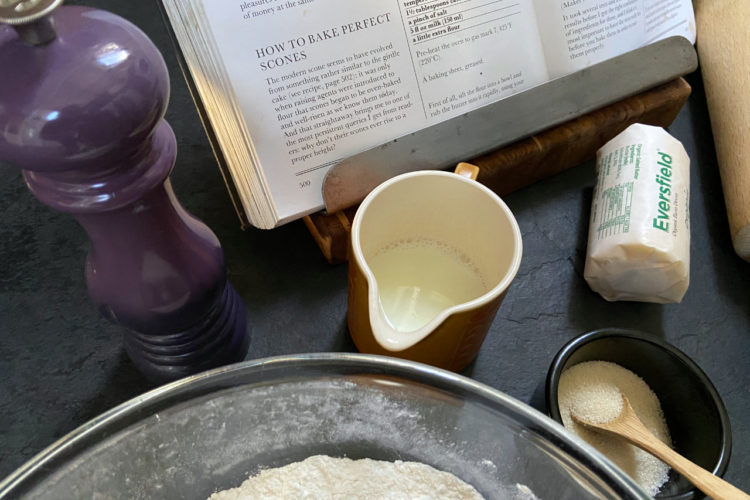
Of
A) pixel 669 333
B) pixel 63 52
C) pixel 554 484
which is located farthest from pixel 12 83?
pixel 669 333

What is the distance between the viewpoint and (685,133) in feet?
1.98

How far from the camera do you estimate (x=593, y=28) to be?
0.54 metres

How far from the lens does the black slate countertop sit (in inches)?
16.6

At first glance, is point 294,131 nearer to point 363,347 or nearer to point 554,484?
point 363,347

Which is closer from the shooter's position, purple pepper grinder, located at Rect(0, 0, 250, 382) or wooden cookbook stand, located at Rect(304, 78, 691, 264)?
purple pepper grinder, located at Rect(0, 0, 250, 382)

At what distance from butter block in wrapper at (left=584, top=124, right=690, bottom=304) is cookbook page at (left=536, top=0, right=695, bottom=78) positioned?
89 millimetres

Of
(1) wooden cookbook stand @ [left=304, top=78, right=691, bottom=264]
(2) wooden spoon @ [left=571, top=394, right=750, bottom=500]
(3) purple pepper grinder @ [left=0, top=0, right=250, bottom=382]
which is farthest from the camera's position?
(1) wooden cookbook stand @ [left=304, top=78, right=691, bottom=264]

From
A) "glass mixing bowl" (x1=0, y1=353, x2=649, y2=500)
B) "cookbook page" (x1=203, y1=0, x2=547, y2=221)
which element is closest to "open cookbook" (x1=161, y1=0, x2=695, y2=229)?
"cookbook page" (x1=203, y1=0, x2=547, y2=221)

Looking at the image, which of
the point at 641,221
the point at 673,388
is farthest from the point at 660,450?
the point at 641,221

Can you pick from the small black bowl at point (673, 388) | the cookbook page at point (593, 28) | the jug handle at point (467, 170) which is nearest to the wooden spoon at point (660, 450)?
the small black bowl at point (673, 388)

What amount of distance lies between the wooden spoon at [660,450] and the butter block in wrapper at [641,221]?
9cm

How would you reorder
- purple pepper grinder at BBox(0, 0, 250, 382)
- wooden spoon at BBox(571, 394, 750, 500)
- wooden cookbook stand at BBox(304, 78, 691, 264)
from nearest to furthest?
1. purple pepper grinder at BBox(0, 0, 250, 382)
2. wooden spoon at BBox(571, 394, 750, 500)
3. wooden cookbook stand at BBox(304, 78, 691, 264)

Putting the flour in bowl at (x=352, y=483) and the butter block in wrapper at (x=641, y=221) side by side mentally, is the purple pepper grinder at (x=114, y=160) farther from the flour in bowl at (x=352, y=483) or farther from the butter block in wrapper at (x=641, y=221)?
the butter block in wrapper at (x=641, y=221)

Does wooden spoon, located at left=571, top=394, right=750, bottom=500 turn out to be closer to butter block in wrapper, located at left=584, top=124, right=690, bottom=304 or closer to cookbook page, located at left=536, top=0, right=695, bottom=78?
butter block in wrapper, located at left=584, top=124, right=690, bottom=304
